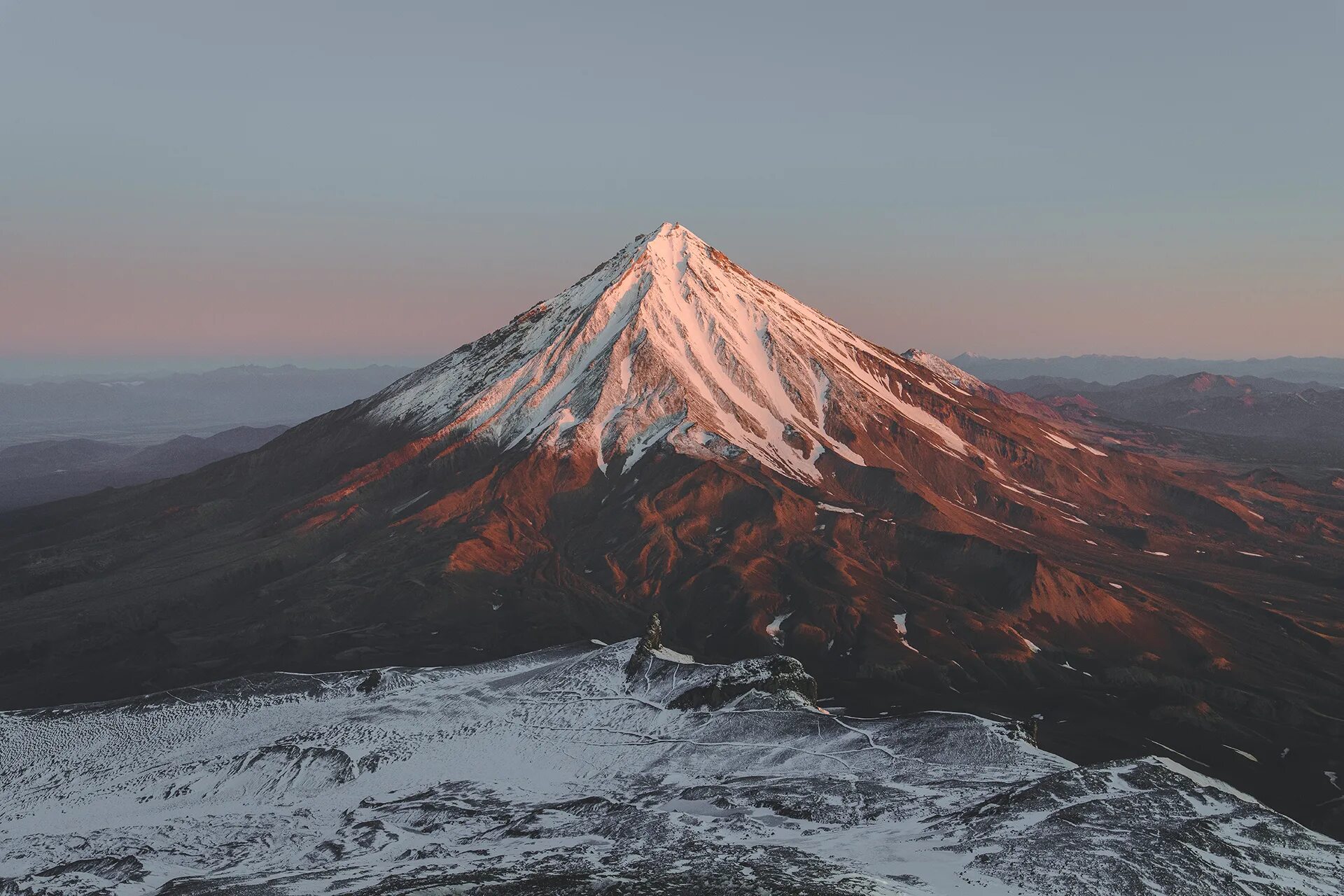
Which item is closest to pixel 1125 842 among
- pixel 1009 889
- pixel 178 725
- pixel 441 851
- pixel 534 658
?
pixel 1009 889

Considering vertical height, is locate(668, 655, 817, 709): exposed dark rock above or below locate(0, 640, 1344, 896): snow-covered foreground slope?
above

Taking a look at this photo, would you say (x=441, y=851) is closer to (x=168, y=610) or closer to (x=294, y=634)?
(x=294, y=634)

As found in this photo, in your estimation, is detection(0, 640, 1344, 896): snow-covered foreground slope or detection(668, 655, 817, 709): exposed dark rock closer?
detection(0, 640, 1344, 896): snow-covered foreground slope

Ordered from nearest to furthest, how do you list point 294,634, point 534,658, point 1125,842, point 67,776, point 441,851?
point 1125,842
point 441,851
point 67,776
point 534,658
point 294,634

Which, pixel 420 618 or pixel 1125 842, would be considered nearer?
pixel 1125 842

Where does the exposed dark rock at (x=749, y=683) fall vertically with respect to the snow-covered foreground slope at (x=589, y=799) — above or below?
above

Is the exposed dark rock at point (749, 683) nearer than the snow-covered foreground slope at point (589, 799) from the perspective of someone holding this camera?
No

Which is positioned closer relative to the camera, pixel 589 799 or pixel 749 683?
pixel 589 799

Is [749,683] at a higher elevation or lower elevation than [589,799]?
higher
